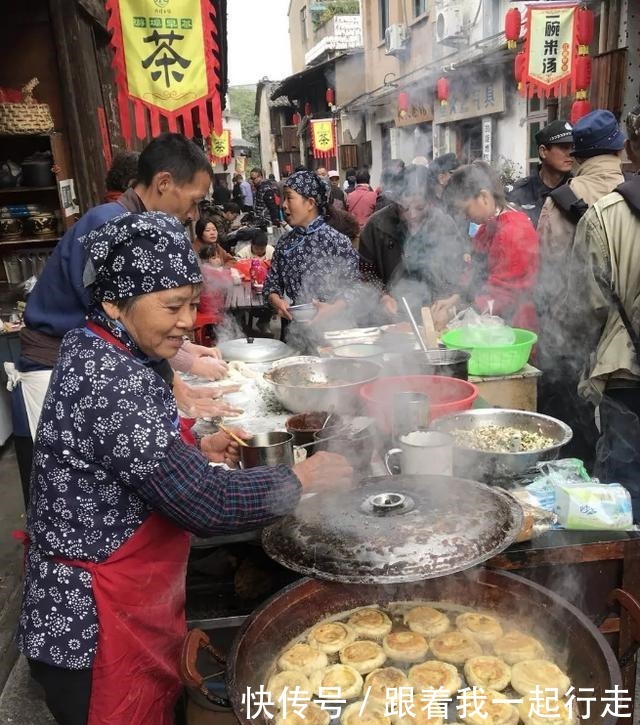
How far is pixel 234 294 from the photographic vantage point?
8.78m

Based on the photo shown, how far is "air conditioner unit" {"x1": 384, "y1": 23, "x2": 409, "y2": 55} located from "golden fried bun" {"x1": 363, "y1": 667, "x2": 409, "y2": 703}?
20.9 metres

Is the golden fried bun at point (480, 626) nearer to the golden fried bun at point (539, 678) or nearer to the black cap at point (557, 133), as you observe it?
the golden fried bun at point (539, 678)

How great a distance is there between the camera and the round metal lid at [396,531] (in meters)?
1.88

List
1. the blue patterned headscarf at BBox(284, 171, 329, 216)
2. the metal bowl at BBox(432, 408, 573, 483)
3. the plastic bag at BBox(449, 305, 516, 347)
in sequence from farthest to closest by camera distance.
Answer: the blue patterned headscarf at BBox(284, 171, 329, 216) < the plastic bag at BBox(449, 305, 516, 347) < the metal bowl at BBox(432, 408, 573, 483)

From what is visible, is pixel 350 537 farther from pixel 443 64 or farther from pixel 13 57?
pixel 443 64

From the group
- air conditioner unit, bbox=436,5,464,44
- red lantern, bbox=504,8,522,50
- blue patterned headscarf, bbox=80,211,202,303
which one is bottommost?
blue patterned headscarf, bbox=80,211,202,303

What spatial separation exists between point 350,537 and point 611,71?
1021 cm

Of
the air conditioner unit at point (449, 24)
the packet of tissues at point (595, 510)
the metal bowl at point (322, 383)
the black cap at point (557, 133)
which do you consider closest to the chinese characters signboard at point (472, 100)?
the air conditioner unit at point (449, 24)

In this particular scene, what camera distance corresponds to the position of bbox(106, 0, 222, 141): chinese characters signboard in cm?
561

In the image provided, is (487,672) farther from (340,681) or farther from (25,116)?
(25,116)

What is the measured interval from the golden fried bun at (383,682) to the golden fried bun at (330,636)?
15 cm

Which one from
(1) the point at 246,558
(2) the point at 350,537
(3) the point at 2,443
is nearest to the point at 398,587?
(2) the point at 350,537

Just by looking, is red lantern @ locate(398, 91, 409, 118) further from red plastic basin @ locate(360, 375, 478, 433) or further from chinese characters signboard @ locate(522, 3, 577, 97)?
red plastic basin @ locate(360, 375, 478, 433)

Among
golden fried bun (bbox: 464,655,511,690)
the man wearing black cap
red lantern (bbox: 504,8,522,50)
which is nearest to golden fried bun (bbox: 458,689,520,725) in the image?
golden fried bun (bbox: 464,655,511,690)
